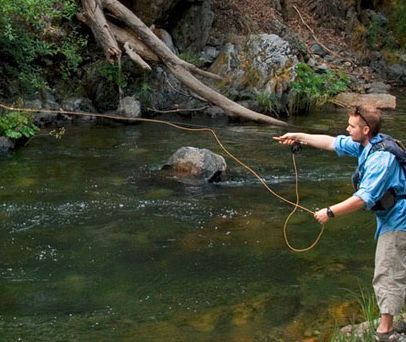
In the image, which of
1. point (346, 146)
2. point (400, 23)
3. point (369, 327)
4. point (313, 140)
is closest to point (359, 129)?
point (346, 146)

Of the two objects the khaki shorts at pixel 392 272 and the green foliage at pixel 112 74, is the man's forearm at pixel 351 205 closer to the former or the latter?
the khaki shorts at pixel 392 272

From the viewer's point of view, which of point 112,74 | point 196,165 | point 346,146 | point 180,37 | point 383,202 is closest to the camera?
point 383,202

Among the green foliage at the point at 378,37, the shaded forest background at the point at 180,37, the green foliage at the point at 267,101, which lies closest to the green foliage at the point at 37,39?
the shaded forest background at the point at 180,37

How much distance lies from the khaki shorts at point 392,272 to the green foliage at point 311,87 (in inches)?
478

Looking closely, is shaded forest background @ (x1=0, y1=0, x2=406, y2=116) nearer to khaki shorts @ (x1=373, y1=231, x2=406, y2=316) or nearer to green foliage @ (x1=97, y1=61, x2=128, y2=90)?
green foliage @ (x1=97, y1=61, x2=128, y2=90)

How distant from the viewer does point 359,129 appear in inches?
181

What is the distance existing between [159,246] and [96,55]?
9.36 meters

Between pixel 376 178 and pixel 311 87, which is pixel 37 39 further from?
pixel 376 178

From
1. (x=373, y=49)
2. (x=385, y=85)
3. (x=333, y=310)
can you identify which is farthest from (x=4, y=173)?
(x=373, y=49)

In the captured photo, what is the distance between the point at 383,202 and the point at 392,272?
52cm

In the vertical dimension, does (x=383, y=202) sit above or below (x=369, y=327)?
above

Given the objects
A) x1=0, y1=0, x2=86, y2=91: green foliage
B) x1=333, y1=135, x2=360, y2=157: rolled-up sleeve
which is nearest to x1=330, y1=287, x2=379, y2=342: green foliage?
x1=333, y1=135, x2=360, y2=157: rolled-up sleeve

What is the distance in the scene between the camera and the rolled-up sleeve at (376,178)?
4375mm

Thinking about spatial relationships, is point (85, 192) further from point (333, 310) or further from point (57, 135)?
point (333, 310)
